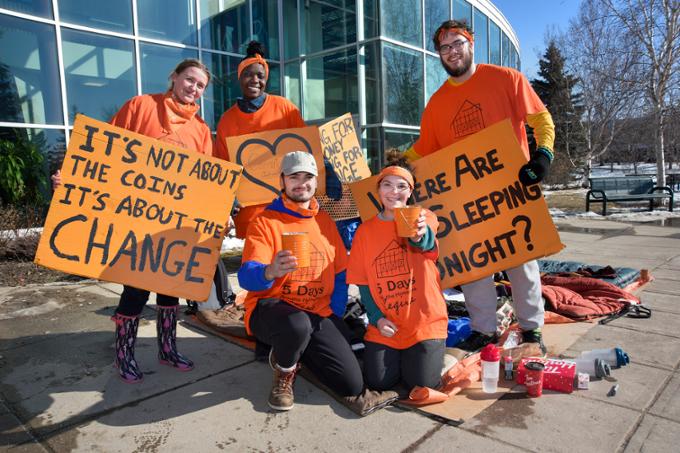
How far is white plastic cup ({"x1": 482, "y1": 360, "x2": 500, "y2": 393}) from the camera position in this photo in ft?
8.87

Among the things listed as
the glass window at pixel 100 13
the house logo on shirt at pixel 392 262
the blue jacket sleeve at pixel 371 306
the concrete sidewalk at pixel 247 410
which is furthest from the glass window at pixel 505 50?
the blue jacket sleeve at pixel 371 306

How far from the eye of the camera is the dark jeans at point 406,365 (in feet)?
8.77

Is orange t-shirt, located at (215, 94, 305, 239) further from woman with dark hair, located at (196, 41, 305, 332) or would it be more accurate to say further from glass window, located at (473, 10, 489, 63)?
glass window, located at (473, 10, 489, 63)

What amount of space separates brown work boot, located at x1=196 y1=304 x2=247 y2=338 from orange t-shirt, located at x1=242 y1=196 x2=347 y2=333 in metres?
0.96

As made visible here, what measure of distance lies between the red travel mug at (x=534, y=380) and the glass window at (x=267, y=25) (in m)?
11.4

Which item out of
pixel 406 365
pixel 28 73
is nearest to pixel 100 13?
pixel 28 73

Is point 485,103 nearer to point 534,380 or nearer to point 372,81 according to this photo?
point 534,380

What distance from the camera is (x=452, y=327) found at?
11.5 feet

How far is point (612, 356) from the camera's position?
9.82 feet

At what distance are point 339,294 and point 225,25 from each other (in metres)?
10.6

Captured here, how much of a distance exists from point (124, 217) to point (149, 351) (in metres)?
1.12

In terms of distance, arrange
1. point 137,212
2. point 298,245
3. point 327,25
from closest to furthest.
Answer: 1. point 298,245
2. point 137,212
3. point 327,25

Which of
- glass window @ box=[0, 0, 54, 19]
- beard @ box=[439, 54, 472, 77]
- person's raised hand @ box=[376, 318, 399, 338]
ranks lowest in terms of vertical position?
person's raised hand @ box=[376, 318, 399, 338]

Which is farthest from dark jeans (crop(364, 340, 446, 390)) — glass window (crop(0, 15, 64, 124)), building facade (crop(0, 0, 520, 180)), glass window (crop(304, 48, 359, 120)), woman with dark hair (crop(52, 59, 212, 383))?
glass window (crop(304, 48, 359, 120))
